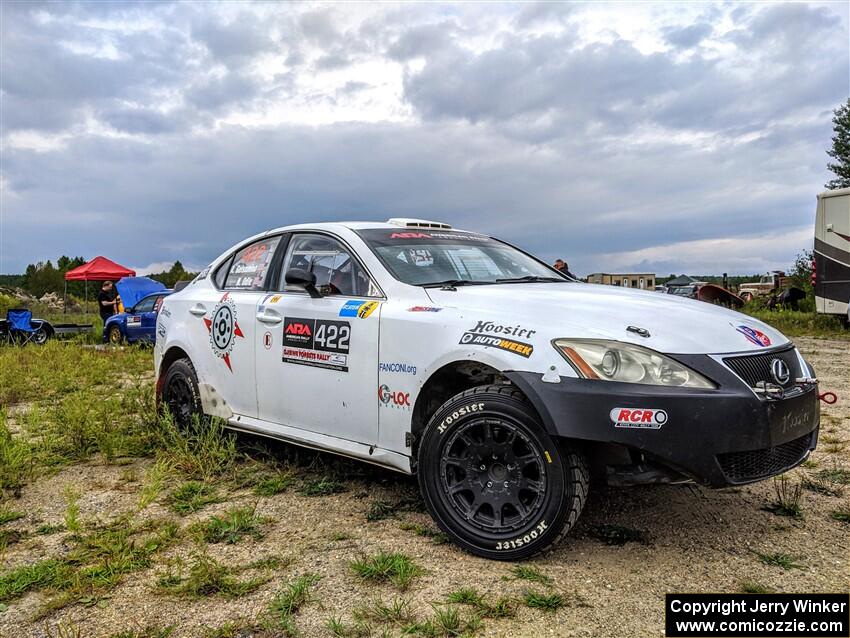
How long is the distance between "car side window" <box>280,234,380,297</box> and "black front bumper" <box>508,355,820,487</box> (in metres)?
1.37

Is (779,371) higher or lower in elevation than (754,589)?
higher

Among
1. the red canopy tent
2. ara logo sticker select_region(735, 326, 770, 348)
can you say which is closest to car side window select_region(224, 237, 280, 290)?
ara logo sticker select_region(735, 326, 770, 348)

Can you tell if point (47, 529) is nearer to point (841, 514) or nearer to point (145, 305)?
point (841, 514)

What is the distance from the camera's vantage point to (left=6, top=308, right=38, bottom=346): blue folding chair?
15.3 m

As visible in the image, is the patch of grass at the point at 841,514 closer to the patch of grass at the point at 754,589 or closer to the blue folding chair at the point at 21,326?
the patch of grass at the point at 754,589

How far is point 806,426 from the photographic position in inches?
127

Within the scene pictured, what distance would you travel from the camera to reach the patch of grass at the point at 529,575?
289 cm

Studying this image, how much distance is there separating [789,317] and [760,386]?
48.5 feet

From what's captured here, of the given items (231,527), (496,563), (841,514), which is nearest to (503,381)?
(496,563)

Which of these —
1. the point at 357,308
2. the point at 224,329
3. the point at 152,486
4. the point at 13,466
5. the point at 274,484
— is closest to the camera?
the point at 152,486

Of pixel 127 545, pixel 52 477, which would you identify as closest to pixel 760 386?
pixel 127 545

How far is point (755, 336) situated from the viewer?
3289 mm

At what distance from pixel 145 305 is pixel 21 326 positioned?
2892 millimetres

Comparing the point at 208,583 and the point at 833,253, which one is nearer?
the point at 208,583
